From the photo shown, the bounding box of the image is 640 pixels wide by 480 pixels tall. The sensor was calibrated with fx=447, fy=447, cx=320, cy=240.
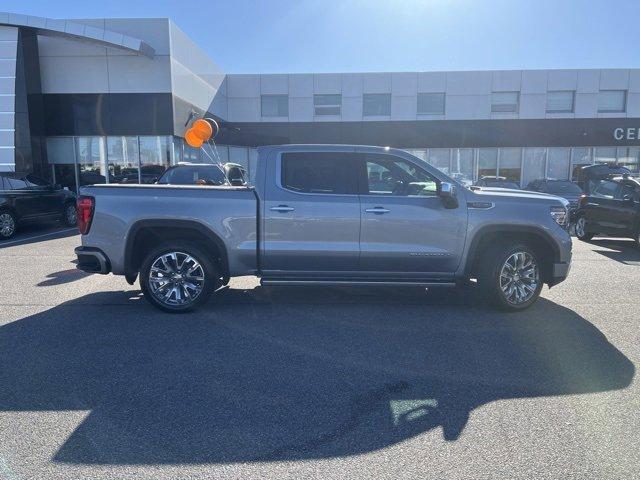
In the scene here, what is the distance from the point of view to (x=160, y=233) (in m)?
5.42

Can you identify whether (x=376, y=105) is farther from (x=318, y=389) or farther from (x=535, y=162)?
(x=318, y=389)

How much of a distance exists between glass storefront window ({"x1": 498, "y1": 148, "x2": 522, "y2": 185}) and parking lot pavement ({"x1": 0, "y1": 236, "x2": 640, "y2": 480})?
2025 cm

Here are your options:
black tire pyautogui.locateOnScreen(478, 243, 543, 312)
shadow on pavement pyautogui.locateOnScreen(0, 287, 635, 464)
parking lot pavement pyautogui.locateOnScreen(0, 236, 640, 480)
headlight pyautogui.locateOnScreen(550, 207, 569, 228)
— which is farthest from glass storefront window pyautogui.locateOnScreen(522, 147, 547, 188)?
shadow on pavement pyautogui.locateOnScreen(0, 287, 635, 464)

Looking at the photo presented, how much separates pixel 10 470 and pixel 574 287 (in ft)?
23.3

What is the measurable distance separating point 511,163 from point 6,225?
913 inches

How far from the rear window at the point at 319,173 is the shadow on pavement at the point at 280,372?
4.92 feet

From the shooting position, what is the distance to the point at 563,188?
17.1m

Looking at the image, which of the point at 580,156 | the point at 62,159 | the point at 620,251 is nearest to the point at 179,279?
the point at 620,251

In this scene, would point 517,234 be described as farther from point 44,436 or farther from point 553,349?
point 44,436

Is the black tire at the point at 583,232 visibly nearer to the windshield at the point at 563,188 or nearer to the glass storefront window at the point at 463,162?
the windshield at the point at 563,188

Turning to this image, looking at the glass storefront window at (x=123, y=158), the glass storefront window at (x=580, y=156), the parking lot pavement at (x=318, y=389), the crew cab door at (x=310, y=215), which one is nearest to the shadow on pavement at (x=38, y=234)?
the glass storefront window at (x=123, y=158)

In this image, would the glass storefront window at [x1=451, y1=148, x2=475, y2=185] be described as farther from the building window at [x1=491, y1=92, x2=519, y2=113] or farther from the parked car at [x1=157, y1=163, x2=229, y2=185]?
the parked car at [x1=157, y1=163, x2=229, y2=185]

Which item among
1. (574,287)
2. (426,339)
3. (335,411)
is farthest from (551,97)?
(335,411)

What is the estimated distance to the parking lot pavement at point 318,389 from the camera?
2.71 metres
